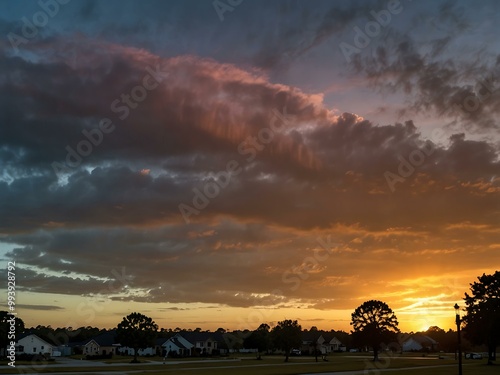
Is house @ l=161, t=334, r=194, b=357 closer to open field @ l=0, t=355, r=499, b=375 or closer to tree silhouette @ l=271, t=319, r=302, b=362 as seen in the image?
tree silhouette @ l=271, t=319, r=302, b=362

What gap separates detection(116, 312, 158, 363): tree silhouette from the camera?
5531 inches

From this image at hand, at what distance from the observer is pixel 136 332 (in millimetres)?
141750

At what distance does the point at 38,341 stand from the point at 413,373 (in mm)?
119970

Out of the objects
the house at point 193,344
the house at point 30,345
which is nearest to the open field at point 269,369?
the house at point 30,345

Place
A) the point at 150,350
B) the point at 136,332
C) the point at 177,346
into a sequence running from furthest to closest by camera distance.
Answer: the point at 150,350
the point at 177,346
the point at 136,332

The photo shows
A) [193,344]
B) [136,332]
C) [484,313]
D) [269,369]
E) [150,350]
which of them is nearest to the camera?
[269,369]

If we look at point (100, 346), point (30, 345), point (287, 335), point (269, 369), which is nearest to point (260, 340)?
point (287, 335)

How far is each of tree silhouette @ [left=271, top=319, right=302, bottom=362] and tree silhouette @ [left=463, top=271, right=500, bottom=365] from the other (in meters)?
42.4

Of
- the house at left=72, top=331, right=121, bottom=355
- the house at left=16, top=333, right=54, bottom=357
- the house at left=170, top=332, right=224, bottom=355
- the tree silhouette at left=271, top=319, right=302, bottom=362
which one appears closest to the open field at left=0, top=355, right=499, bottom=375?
the tree silhouette at left=271, top=319, right=302, bottom=362

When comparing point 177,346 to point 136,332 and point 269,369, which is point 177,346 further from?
point 269,369

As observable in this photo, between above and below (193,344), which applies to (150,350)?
below

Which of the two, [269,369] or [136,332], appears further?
[136,332]

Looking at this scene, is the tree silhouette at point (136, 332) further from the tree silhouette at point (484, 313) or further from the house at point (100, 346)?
the tree silhouette at point (484, 313)

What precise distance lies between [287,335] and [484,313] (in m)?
49.5
